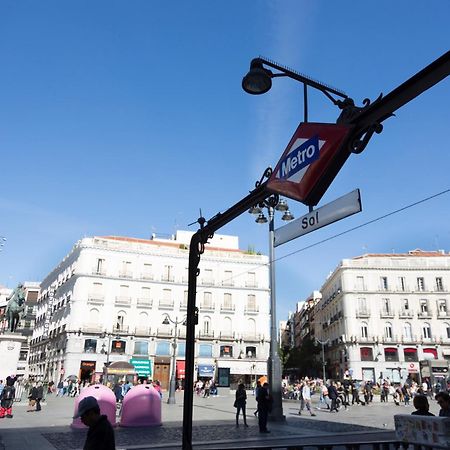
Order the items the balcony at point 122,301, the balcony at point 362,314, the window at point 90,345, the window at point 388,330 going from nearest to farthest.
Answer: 1. the window at point 90,345
2. the balcony at point 122,301
3. the window at point 388,330
4. the balcony at point 362,314

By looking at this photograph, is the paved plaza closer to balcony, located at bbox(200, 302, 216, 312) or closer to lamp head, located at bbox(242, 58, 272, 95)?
lamp head, located at bbox(242, 58, 272, 95)

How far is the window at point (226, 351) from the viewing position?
4808cm

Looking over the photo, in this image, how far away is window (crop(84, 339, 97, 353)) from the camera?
1790 inches

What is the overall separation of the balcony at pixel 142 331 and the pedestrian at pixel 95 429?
44.3 meters

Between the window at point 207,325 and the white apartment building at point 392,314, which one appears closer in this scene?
the window at point 207,325

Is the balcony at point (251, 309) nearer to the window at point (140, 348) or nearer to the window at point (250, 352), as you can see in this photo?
the window at point (250, 352)

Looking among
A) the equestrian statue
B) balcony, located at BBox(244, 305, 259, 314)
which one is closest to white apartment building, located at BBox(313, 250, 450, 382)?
balcony, located at BBox(244, 305, 259, 314)

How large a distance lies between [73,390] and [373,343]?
3156cm

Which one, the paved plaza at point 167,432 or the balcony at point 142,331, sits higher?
the balcony at point 142,331

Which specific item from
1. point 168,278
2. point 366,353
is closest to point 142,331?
point 168,278

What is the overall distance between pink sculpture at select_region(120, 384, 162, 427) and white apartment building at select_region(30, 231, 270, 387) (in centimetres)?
3030

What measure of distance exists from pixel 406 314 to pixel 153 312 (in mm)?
27744

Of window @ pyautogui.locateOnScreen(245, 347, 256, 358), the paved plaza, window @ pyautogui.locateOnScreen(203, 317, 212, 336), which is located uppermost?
window @ pyautogui.locateOnScreen(203, 317, 212, 336)

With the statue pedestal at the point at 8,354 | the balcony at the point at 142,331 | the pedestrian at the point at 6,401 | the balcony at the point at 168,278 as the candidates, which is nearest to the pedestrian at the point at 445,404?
the pedestrian at the point at 6,401
